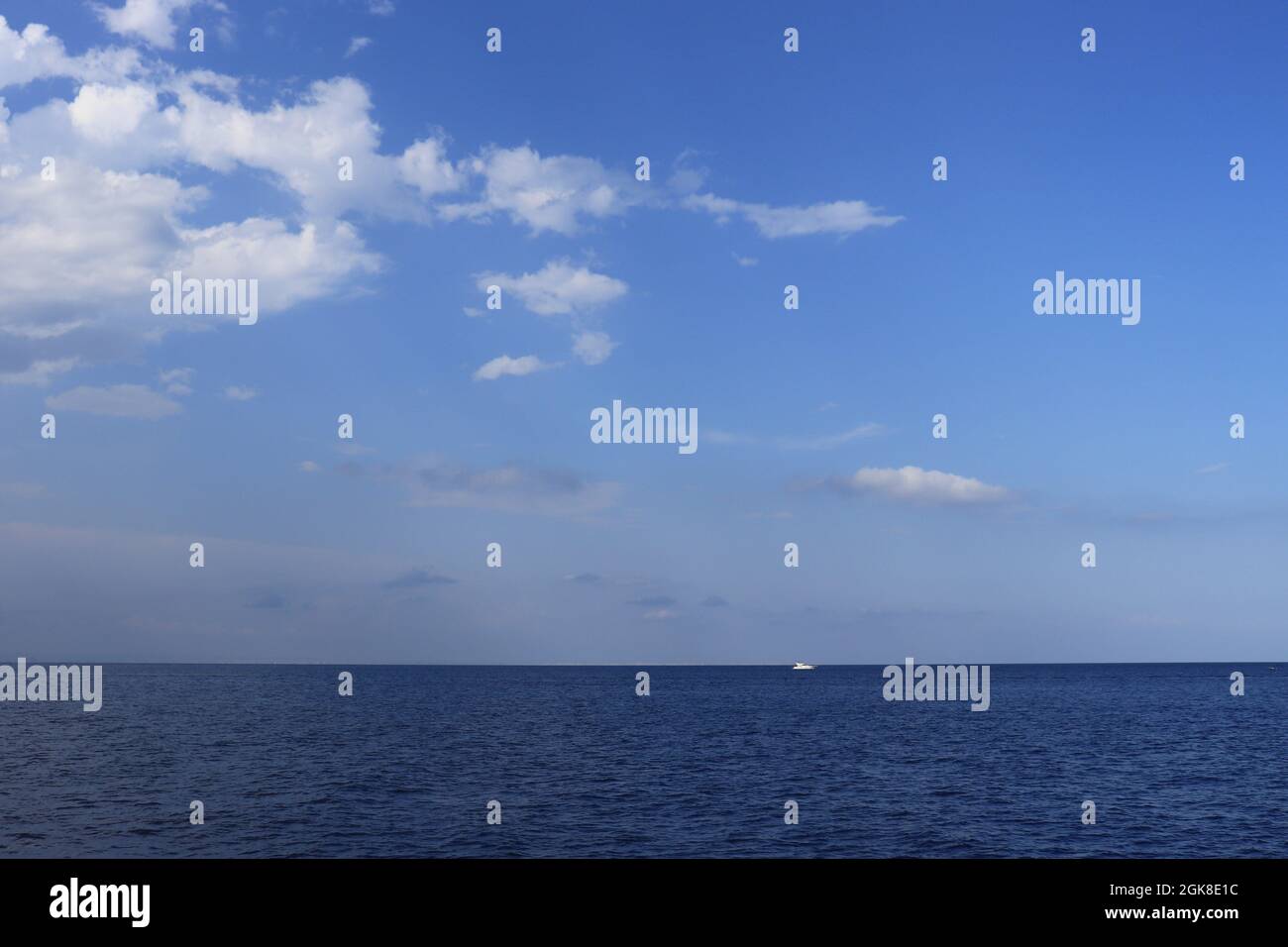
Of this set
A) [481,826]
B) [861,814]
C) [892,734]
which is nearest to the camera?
[481,826]

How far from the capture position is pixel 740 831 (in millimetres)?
41156

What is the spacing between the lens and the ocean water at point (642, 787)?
39656 millimetres

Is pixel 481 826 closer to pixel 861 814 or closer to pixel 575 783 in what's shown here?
pixel 575 783

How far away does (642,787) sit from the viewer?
5388 centimetres

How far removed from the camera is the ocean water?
130 ft

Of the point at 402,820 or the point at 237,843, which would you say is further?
the point at 402,820
